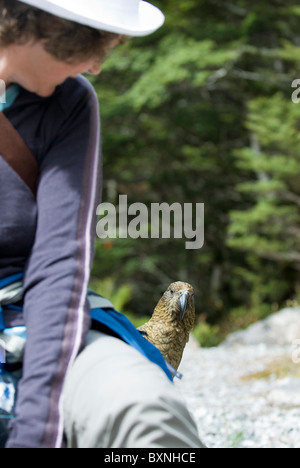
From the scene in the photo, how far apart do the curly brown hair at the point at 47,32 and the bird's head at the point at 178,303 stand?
1230mm

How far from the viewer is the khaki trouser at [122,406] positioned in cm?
113

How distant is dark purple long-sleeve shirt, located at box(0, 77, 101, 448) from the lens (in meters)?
1.21

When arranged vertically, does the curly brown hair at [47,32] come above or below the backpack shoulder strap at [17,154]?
above

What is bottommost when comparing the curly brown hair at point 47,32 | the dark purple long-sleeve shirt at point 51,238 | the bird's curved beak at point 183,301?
the bird's curved beak at point 183,301

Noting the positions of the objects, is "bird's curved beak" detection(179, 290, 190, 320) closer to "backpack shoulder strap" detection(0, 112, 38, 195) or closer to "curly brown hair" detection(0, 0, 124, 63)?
"backpack shoulder strap" detection(0, 112, 38, 195)

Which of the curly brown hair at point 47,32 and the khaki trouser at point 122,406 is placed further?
the curly brown hair at point 47,32

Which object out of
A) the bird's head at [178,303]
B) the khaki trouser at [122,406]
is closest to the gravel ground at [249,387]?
the bird's head at [178,303]

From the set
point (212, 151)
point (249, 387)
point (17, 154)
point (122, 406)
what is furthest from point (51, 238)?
point (212, 151)

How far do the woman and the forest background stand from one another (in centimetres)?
758

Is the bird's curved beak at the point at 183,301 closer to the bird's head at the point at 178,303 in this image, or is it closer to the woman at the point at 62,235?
the bird's head at the point at 178,303

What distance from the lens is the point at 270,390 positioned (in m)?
4.71

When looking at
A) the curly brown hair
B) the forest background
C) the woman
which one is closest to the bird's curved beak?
the woman
